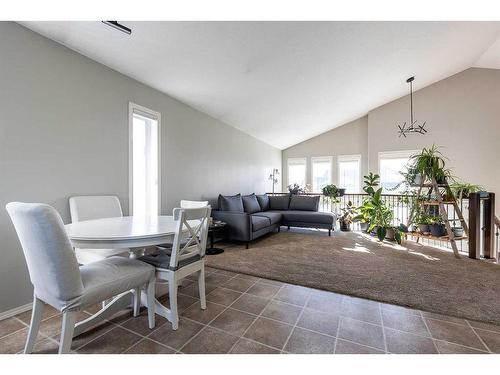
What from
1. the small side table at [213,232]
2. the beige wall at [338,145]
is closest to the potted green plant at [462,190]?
the beige wall at [338,145]

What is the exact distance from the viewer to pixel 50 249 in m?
1.20

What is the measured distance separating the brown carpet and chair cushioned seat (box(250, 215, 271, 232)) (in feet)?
1.00

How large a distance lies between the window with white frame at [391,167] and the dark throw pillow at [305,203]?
7.54ft

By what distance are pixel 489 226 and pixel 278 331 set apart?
152 inches

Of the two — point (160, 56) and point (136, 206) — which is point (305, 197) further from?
point (160, 56)

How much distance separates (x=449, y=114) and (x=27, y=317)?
8.38 m

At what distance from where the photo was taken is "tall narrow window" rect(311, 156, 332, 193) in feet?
24.5

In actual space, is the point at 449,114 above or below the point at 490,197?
above

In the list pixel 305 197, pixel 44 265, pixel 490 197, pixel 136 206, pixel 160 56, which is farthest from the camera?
pixel 305 197

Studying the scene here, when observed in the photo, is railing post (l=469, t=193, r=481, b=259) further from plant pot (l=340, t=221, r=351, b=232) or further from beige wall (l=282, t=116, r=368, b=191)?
beige wall (l=282, t=116, r=368, b=191)

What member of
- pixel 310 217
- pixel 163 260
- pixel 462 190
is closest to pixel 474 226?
pixel 462 190

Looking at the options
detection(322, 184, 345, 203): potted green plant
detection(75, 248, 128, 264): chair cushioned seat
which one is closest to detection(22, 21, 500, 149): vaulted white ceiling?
detection(322, 184, 345, 203): potted green plant
